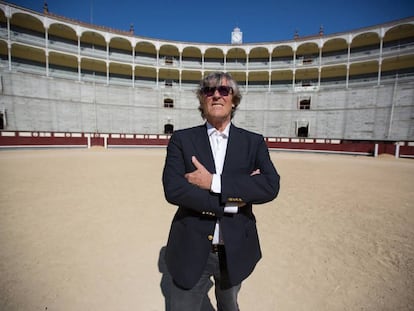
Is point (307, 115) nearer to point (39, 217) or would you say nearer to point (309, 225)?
point (309, 225)

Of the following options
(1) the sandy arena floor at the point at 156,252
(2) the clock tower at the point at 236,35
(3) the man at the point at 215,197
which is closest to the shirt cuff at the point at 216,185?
(3) the man at the point at 215,197

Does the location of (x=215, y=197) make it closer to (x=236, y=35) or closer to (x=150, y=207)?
(x=150, y=207)

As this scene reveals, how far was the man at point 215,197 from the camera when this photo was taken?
1339 mm

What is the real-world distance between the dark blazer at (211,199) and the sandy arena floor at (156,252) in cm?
93

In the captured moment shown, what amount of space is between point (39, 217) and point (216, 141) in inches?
155

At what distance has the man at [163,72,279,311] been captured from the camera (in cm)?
134

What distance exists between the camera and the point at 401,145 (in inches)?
650

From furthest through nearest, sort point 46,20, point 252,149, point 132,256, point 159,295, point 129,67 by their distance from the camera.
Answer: point 129,67 < point 46,20 < point 132,256 < point 159,295 < point 252,149

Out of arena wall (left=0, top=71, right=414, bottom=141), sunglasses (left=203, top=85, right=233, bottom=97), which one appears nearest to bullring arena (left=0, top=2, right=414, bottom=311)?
arena wall (left=0, top=71, right=414, bottom=141)

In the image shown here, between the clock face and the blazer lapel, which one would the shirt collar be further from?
the clock face

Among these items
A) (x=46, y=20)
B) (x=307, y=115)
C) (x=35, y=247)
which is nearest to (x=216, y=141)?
(x=35, y=247)

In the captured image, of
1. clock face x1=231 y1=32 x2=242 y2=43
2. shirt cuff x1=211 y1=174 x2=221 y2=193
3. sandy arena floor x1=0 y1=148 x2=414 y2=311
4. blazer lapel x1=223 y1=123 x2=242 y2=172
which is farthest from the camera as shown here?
clock face x1=231 y1=32 x2=242 y2=43

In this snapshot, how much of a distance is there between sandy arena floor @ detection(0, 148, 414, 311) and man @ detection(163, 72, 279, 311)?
2.87ft

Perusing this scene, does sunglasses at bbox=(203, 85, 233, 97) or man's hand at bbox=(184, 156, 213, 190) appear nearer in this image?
man's hand at bbox=(184, 156, 213, 190)
